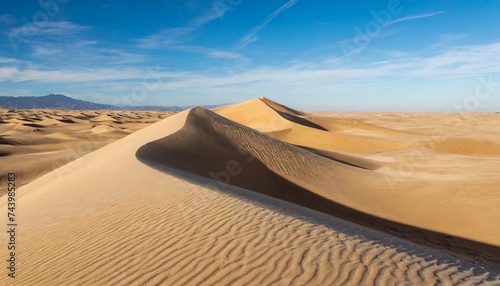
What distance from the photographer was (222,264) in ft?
11.5

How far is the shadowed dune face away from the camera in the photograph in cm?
873

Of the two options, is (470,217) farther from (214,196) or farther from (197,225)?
(197,225)

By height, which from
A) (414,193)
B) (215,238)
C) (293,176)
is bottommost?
(414,193)

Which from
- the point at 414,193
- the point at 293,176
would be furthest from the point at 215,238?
the point at 414,193

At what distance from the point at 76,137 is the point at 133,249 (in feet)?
103

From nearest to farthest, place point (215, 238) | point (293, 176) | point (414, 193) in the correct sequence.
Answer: point (215, 238), point (414, 193), point (293, 176)

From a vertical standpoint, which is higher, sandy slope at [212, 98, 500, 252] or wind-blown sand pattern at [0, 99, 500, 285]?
wind-blown sand pattern at [0, 99, 500, 285]

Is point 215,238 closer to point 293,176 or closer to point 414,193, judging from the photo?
point 293,176

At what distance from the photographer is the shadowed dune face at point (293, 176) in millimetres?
8734

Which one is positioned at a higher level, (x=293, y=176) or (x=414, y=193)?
(x=293, y=176)

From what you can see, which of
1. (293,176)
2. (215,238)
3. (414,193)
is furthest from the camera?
(293,176)

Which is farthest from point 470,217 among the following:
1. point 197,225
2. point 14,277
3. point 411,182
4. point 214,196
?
point 14,277

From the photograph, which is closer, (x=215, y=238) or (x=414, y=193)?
(x=215, y=238)

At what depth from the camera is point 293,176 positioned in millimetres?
13047
